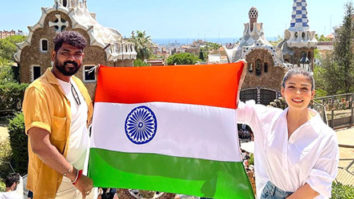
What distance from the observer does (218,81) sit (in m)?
3.56

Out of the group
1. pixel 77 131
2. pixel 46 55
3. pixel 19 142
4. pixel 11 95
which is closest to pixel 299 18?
pixel 46 55

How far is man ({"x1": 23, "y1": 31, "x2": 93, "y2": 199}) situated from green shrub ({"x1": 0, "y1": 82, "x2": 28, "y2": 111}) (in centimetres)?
1827

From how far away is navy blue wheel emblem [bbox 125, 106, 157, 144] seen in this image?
12.0 ft

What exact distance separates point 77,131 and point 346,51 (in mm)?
25199

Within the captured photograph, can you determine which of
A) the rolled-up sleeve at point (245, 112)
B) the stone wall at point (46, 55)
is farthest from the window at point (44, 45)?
the rolled-up sleeve at point (245, 112)

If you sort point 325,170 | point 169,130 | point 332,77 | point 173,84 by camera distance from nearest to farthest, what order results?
point 325,170 < point 169,130 < point 173,84 < point 332,77

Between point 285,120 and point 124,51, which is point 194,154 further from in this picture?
point 124,51

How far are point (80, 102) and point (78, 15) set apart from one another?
58.6ft

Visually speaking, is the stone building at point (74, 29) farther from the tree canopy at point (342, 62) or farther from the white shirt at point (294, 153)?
the white shirt at point (294, 153)

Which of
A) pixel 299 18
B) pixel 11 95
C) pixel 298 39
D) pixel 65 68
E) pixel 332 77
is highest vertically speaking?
pixel 299 18

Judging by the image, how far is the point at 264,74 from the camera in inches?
792

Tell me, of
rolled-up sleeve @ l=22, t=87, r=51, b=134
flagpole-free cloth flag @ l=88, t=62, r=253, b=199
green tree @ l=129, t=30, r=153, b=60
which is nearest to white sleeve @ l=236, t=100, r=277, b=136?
flagpole-free cloth flag @ l=88, t=62, r=253, b=199

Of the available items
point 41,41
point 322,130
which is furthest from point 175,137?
point 41,41

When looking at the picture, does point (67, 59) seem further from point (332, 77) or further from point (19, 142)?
point (332, 77)
